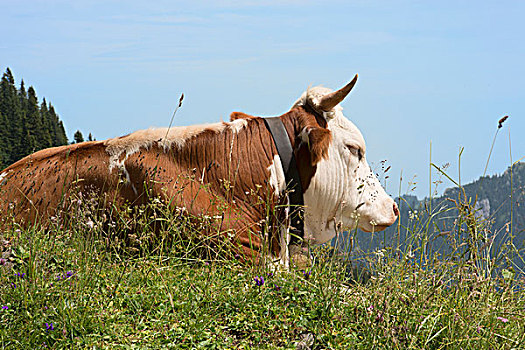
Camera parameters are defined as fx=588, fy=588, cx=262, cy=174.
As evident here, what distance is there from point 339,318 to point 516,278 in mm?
1957

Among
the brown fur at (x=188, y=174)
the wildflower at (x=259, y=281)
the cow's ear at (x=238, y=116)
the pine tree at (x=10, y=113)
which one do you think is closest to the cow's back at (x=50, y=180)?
the brown fur at (x=188, y=174)

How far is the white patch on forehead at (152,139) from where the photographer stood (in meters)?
6.17

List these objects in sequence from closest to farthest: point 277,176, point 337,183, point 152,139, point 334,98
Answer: point 152,139 → point 277,176 → point 334,98 → point 337,183

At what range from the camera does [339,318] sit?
4246 millimetres

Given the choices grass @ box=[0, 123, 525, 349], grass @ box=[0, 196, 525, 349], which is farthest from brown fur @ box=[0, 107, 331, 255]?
grass @ box=[0, 196, 525, 349]

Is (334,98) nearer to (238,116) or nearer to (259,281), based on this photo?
(238,116)

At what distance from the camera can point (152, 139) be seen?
6.33m

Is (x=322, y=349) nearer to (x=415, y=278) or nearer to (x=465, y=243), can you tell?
(x=415, y=278)

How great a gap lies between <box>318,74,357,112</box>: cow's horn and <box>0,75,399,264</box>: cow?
1 cm

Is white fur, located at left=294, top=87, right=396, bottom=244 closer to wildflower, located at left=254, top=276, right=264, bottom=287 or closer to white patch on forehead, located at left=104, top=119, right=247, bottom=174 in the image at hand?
white patch on forehead, located at left=104, top=119, right=247, bottom=174

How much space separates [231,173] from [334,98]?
59.2 inches

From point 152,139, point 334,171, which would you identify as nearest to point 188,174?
point 152,139

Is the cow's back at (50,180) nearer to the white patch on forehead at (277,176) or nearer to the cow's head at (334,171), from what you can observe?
the white patch on forehead at (277,176)

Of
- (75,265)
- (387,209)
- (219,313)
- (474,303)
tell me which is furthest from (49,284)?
(387,209)
